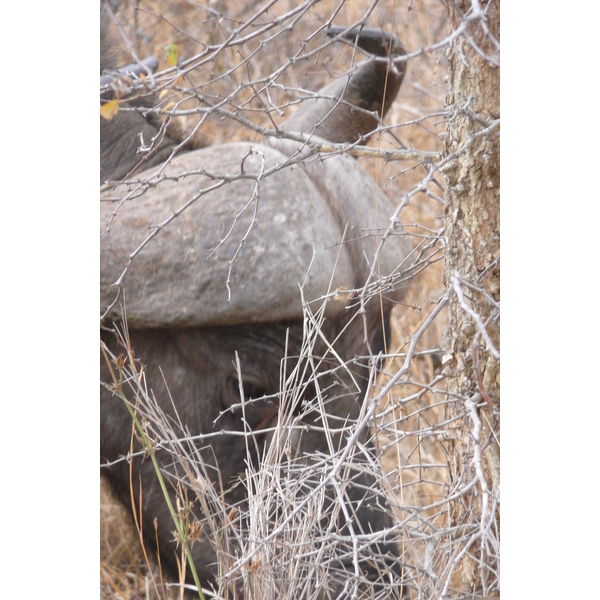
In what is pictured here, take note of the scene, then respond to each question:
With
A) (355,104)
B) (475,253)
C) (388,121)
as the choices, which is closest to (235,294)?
(475,253)

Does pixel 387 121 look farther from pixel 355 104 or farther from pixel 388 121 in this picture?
pixel 355 104

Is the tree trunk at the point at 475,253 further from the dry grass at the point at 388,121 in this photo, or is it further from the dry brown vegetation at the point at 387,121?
the dry grass at the point at 388,121

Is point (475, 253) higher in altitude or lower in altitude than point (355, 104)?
lower

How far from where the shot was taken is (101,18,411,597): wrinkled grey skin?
1.31m

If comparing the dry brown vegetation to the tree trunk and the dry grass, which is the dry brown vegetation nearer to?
the dry grass

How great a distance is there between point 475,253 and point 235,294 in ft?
1.47

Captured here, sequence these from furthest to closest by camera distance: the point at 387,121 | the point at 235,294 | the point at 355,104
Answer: the point at 387,121, the point at 355,104, the point at 235,294

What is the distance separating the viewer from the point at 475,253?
1.06m

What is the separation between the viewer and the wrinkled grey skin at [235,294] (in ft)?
4.30

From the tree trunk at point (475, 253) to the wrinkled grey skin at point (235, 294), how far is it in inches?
6.9

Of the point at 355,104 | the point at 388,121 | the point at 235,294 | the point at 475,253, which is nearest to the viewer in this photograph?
the point at 475,253

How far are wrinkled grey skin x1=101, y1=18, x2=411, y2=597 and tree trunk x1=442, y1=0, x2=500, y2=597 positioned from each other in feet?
0.57
